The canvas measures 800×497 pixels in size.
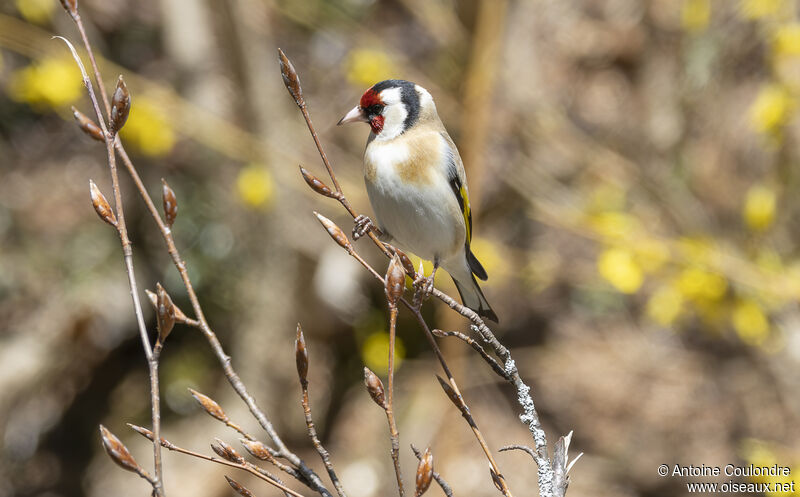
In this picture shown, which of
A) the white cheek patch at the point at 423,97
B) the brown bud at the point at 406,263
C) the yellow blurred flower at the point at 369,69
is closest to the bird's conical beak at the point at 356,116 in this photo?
the white cheek patch at the point at 423,97

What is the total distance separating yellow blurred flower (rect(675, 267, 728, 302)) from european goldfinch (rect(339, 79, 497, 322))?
1.62 metres

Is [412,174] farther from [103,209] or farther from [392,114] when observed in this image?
[103,209]

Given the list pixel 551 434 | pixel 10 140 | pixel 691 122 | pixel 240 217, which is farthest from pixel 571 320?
pixel 10 140

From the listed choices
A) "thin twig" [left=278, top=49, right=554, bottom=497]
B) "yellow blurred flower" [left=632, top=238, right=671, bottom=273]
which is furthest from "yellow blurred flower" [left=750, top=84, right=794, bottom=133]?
"thin twig" [left=278, top=49, right=554, bottom=497]

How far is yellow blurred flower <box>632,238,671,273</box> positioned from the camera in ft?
10.9

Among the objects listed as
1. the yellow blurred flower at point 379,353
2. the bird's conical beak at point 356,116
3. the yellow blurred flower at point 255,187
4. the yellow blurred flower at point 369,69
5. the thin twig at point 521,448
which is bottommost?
the thin twig at point 521,448

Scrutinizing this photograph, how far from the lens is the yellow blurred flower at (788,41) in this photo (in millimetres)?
3174

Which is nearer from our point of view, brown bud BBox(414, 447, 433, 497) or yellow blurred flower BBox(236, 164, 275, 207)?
brown bud BBox(414, 447, 433, 497)

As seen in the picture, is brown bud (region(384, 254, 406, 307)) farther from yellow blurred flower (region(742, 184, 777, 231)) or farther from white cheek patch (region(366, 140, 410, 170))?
yellow blurred flower (region(742, 184, 777, 231))

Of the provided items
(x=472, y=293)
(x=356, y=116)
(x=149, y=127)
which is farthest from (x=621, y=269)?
(x=149, y=127)

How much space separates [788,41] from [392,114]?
6.58ft

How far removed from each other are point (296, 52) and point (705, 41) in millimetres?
3024

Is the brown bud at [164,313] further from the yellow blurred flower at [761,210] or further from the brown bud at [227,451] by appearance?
the yellow blurred flower at [761,210]

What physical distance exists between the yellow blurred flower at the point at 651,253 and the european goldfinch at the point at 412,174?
133 cm
